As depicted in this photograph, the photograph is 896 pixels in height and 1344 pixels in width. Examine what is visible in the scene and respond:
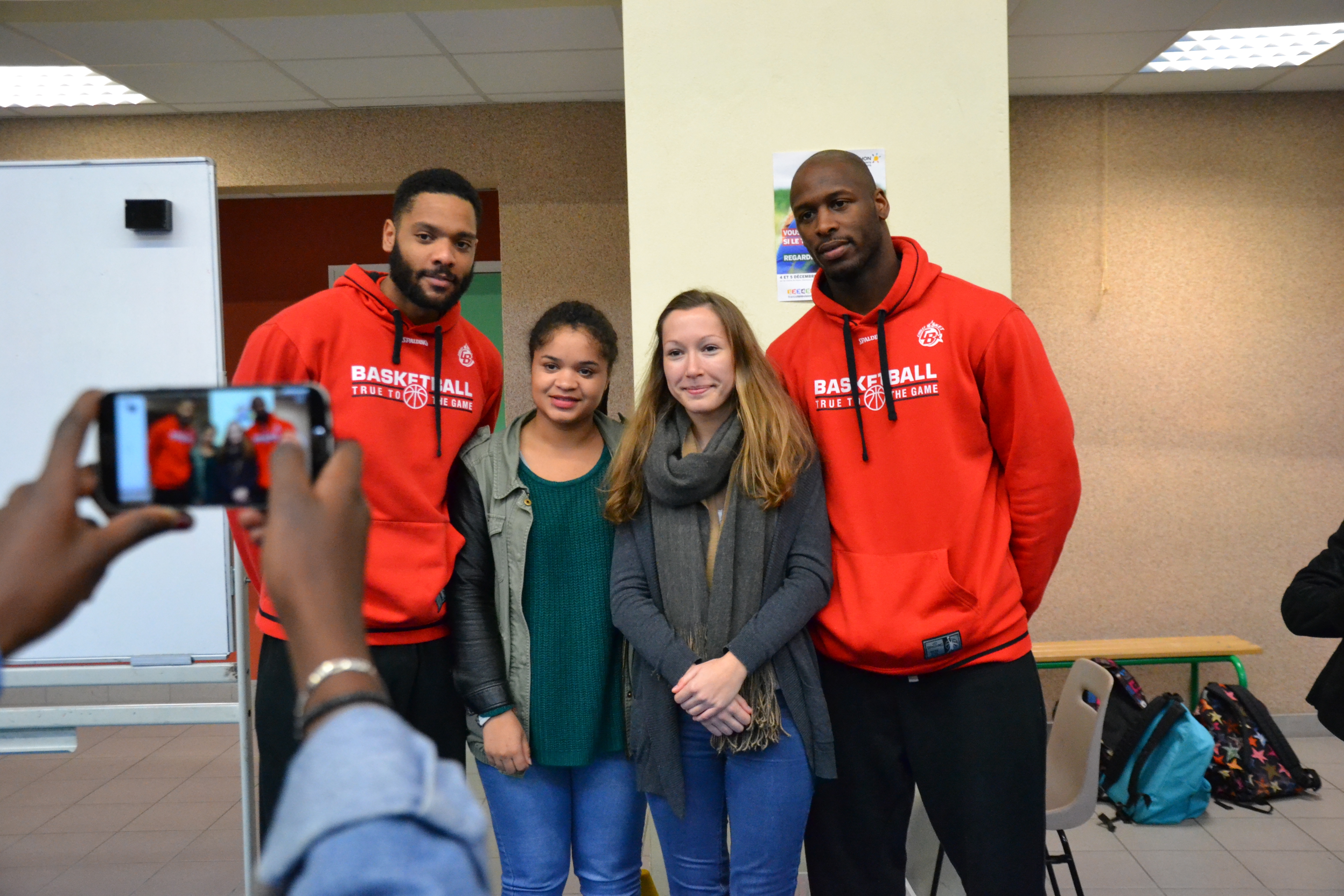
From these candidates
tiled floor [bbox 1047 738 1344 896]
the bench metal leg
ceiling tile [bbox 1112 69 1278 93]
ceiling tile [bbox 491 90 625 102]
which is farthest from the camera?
ceiling tile [bbox 491 90 625 102]

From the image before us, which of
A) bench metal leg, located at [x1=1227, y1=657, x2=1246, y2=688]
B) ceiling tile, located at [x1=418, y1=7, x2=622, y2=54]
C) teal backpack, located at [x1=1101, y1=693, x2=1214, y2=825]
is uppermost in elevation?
ceiling tile, located at [x1=418, y1=7, x2=622, y2=54]

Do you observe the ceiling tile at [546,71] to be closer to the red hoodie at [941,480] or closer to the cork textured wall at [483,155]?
the cork textured wall at [483,155]

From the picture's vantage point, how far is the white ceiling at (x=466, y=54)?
3623mm

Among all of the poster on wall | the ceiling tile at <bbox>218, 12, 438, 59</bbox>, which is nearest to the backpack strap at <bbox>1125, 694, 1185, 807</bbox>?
the poster on wall

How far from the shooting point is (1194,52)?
13.0ft

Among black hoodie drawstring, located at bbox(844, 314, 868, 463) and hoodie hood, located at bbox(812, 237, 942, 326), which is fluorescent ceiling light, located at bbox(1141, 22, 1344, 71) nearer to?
hoodie hood, located at bbox(812, 237, 942, 326)

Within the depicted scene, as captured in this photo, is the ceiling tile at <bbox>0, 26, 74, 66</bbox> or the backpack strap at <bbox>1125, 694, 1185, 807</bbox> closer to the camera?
the backpack strap at <bbox>1125, 694, 1185, 807</bbox>

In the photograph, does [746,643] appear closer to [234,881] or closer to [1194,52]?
[234,881]

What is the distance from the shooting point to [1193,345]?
4434 mm

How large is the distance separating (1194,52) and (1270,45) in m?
0.29

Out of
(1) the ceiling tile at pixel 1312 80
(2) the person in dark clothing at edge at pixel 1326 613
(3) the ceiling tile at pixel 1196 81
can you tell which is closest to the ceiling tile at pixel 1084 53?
(3) the ceiling tile at pixel 1196 81

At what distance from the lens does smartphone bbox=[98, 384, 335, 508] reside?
593 millimetres

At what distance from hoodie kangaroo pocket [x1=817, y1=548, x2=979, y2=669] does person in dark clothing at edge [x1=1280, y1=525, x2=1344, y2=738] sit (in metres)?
1.18

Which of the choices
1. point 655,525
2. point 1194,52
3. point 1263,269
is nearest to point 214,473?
point 655,525
